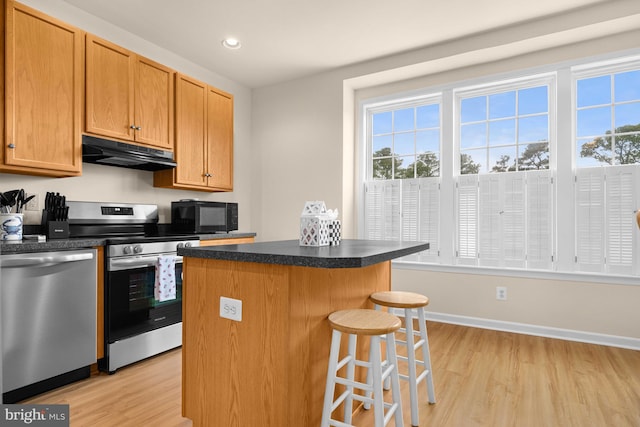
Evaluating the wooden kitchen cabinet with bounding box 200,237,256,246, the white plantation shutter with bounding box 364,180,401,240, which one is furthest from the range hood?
the white plantation shutter with bounding box 364,180,401,240

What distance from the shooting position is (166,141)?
328 cm

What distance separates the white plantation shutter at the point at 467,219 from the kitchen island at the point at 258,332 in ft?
6.83

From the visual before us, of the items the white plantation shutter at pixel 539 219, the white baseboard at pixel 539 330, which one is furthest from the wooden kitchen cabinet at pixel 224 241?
the white plantation shutter at pixel 539 219

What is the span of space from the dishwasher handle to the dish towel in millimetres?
499

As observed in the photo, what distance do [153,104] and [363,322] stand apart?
270 centimetres

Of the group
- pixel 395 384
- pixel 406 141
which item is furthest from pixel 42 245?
pixel 406 141

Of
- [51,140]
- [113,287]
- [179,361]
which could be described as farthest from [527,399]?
[51,140]

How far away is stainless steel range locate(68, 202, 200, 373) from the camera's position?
97.7 inches

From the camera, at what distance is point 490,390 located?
2229 millimetres

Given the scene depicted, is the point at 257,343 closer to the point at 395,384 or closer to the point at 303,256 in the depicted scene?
the point at 303,256

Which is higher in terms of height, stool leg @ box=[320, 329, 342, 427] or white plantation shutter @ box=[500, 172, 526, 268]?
white plantation shutter @ box=[500, 172, 526, 268]

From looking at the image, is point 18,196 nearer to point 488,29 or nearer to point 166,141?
point 166,141

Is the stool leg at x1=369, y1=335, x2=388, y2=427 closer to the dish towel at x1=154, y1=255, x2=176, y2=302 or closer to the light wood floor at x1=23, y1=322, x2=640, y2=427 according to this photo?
the light wood floor at x1=23, y1=322, x2=640, y2=427

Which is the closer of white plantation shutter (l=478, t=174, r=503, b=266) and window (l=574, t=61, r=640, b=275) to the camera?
window (l=574, t=61, r=640, b=275)
